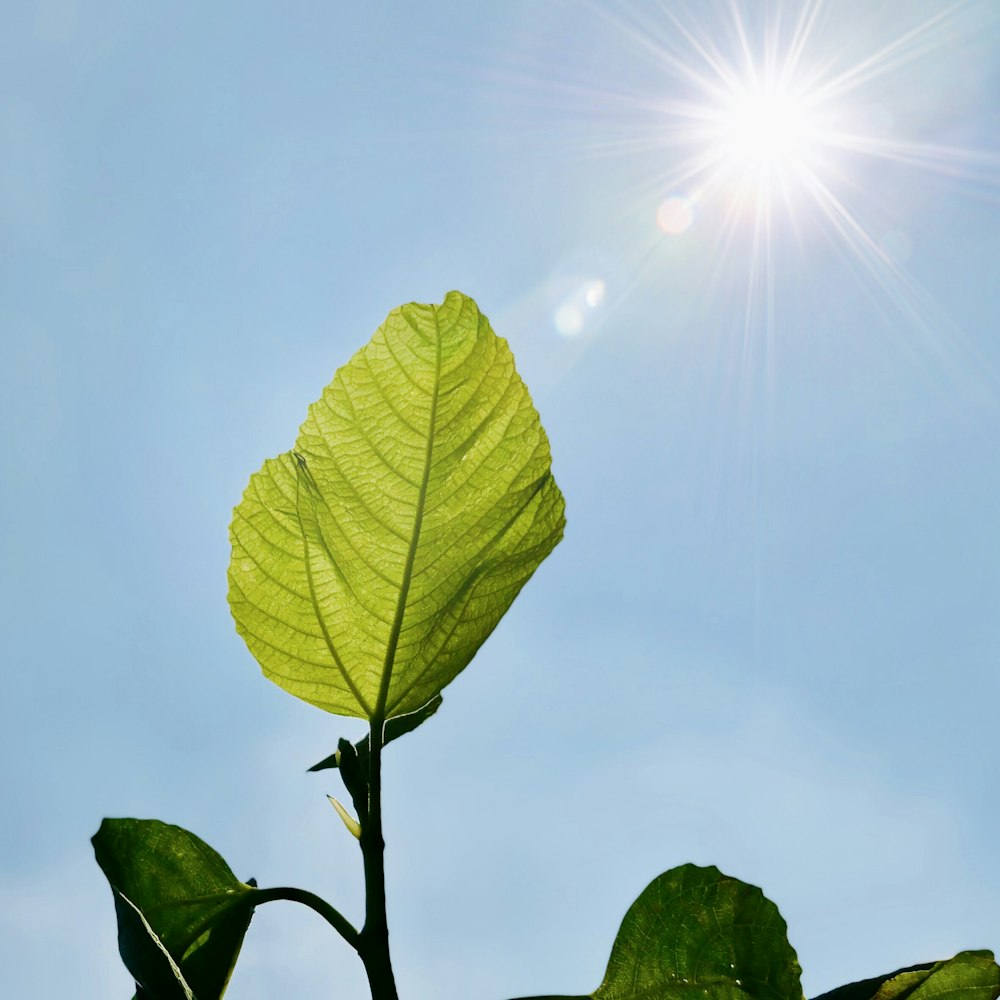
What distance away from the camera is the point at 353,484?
1096 mm

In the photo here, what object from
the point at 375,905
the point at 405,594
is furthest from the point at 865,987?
the point at 405,594

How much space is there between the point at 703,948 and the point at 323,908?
16.9 inches

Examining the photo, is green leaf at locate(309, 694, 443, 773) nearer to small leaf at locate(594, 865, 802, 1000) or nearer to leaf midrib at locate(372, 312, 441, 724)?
leaf midrib at locate(372, 312, 441, 724)

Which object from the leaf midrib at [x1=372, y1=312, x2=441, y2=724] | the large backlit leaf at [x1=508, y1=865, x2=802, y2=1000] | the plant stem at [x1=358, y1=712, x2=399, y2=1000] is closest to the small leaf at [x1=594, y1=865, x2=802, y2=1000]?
the large backlit leaf at [x1=508, y1=865, x2=802, y2=1000]

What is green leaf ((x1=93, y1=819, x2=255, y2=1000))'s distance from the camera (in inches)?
40.1

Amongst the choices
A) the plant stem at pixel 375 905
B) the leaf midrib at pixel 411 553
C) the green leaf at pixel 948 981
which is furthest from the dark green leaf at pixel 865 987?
the leaf midrib at pixel 411 553

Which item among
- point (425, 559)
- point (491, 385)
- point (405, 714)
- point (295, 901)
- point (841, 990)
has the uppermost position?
point (491, 385)

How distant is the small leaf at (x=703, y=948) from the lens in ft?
3.36

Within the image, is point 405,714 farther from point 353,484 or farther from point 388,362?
point 388,362

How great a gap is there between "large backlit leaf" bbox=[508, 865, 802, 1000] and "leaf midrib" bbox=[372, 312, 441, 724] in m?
0.39

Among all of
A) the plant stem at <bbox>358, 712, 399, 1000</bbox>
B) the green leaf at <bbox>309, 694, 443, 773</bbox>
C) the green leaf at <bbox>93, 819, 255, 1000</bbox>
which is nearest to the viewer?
the plant stem at <bbox>358, 712, 399, 1000</bbox>

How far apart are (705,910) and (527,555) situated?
1.47ft

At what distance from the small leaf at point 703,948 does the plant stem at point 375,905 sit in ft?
0.87

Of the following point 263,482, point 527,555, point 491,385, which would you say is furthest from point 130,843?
point 491,385
